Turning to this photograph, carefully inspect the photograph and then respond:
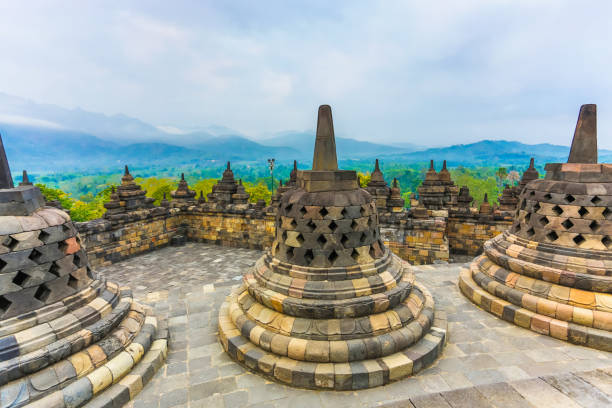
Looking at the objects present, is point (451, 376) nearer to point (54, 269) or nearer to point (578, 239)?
point (578, 239)

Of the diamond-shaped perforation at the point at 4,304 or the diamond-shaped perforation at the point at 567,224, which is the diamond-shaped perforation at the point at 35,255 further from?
the diamond-shaped perforation at the point at 567,224

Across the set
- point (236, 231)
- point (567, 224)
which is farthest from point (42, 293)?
point (236, 231)

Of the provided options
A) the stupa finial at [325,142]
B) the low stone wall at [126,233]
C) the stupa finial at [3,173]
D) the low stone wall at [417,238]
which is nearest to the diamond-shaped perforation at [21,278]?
the stupa finial at [3,173]

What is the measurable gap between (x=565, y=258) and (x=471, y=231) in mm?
8212

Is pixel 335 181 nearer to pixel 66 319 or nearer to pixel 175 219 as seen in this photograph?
pixel 66 319

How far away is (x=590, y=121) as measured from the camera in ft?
18.2

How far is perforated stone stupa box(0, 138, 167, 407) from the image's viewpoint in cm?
330

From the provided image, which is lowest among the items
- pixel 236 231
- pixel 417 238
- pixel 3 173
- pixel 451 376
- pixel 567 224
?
pixel 451 376

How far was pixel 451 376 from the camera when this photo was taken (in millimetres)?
4043

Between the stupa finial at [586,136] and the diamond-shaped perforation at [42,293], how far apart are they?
8.99m

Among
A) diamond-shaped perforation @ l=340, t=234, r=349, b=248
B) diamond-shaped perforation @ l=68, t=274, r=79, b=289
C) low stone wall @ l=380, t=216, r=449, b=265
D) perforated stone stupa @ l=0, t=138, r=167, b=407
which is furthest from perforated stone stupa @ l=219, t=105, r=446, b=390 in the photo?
low stone wall @ l=380, t=216, r=449, b=265

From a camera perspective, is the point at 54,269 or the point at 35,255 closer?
the point at 35,255

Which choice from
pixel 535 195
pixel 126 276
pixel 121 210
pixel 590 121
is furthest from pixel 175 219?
pixel 590 121

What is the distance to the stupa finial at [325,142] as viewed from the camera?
193 inches
